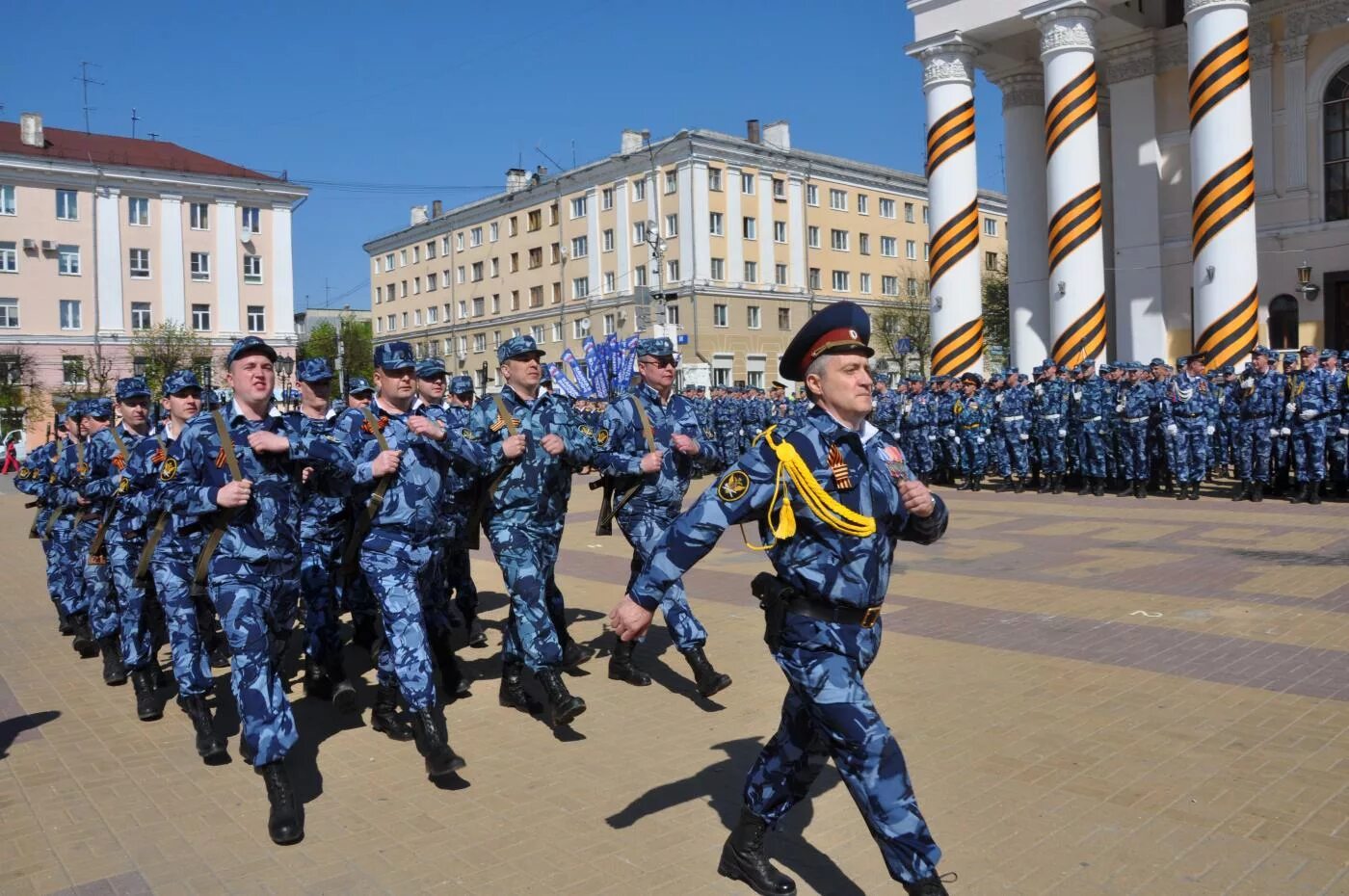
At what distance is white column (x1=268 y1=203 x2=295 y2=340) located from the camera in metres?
63.0

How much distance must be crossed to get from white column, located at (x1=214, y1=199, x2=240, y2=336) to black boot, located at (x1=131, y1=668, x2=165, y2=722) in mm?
58359

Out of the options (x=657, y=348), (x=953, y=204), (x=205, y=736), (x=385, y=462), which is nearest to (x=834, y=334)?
(x=385, y=462)

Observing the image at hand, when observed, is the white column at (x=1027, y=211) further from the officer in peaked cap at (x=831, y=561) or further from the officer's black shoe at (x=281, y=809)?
the officer's black shoe at (x=281, y=809)

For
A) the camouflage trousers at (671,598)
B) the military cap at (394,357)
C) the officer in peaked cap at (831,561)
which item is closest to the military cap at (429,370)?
the military cap at (394,357)

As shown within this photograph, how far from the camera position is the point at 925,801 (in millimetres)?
4836

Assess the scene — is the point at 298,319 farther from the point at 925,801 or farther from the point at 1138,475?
the point at 925,801

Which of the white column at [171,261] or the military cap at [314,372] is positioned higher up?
the white column at [171,261]

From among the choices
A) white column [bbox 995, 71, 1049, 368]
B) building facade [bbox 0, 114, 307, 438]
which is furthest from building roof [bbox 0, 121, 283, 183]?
white column [bbox 995, 71, 1049, 368]

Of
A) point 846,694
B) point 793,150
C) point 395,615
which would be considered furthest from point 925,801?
point 793,150

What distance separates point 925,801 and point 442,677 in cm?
351

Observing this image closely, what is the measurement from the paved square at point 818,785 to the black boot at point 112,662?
127 mm

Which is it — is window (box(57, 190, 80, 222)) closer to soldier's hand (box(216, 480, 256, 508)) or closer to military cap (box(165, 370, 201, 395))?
military cap (box(165, 370, 201, 395))

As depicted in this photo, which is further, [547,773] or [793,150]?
[793,150]

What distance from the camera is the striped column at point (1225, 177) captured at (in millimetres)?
20438
